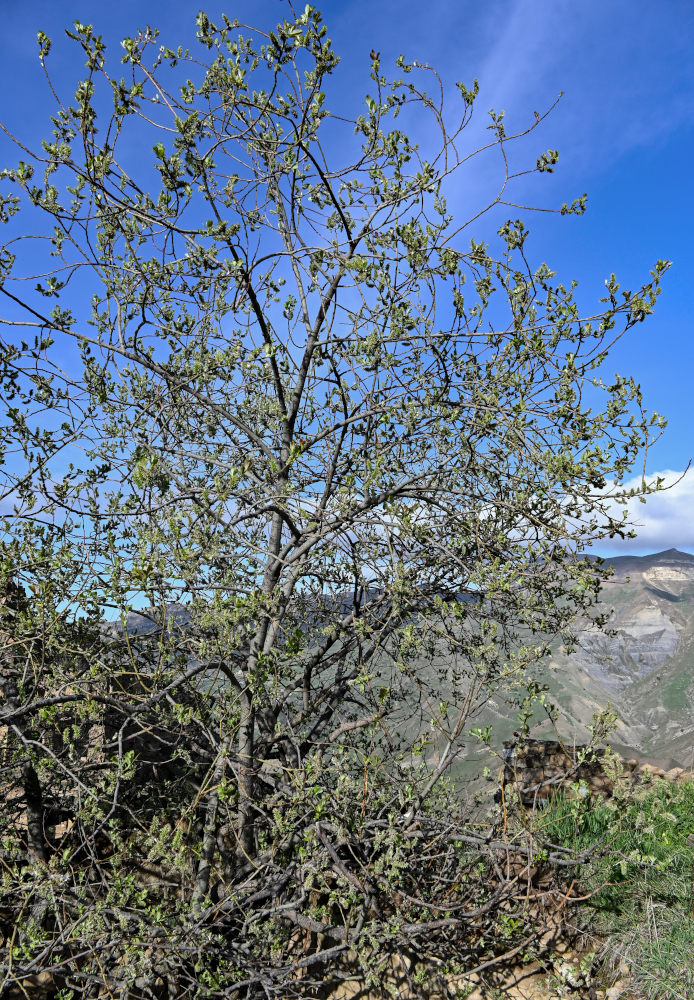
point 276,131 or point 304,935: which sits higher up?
point 276,131

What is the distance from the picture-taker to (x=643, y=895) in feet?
15.9

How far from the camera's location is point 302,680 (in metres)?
5.13

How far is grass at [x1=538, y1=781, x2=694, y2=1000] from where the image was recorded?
3914 millimetres

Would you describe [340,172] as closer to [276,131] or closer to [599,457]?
[276,131]

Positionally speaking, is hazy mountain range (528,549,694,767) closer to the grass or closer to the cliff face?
the cliff face

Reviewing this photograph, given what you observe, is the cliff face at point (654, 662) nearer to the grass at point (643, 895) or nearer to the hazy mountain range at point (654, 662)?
the hazy mountain range at point (654, 662)

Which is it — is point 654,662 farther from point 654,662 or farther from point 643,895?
point 643,895

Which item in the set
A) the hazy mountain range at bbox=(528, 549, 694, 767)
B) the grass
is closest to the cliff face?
the hazy mountain range at bbox=(528, 549, 694, 767)

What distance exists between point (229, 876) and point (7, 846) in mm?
1443

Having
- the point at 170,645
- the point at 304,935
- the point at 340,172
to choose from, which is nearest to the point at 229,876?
the point at 304,935

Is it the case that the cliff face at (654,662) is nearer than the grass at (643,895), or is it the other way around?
the grass at (643,895)

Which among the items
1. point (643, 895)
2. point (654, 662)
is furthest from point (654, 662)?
point (643, 895)

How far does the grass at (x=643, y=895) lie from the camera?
12.8 feet

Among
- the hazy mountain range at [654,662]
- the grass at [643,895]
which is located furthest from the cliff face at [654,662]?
the grass at [643,895]
